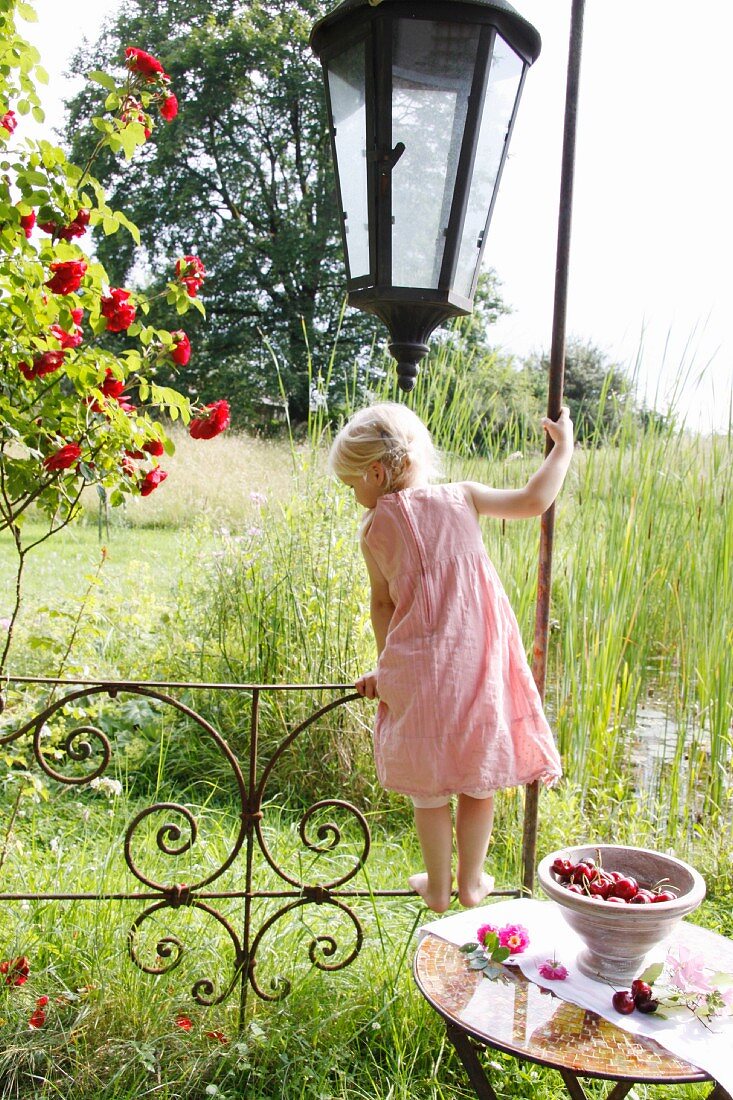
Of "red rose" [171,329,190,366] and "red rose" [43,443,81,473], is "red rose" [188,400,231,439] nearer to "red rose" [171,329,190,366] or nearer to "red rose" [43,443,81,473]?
"red rose" [171,329,190,366]

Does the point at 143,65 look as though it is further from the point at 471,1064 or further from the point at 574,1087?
the point at 574,1087

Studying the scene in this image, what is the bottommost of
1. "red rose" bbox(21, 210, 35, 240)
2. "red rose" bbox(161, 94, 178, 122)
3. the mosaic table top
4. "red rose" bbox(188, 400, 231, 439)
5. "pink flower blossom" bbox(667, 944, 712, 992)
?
the mosaic table top

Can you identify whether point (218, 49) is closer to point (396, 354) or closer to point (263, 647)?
point (263, 647)

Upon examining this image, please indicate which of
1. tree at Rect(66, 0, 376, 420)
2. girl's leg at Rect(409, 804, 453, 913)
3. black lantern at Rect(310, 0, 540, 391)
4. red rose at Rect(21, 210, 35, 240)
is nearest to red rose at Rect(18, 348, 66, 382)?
red rose at Rect(21, 210, 35, 240)

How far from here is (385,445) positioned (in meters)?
1.83

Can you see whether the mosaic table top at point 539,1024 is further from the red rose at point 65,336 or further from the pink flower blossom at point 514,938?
the red rose at point 65,336

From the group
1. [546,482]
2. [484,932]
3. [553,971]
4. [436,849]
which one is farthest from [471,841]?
[546,482]

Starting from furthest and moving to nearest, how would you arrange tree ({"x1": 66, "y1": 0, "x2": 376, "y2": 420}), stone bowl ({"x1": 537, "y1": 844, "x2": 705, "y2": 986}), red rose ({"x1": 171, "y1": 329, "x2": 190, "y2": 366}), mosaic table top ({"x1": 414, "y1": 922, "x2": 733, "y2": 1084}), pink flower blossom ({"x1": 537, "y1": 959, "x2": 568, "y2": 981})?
tree ({"x1": 66, "y1": 0, "x2": 376, "y2": 420}) → red rose ({"x1": 171, "y1": 329, "x2": 190, "y2": 366}) → pink flower blossom ({"x1": 537, "y1": 959, "x2": 568, "y2": 981}) → stone bowl ({"x1": 537, "y1": 844, "x2": 705, "y2": 986}) → mosaic table top ({"x1": 414, "y1": 922, "x2": 733, "y2": 1084})

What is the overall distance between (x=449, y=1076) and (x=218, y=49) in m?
19.2

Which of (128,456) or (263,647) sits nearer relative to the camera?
(128,456)

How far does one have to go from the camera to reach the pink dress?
179 centimetres

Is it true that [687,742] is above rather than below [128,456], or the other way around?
below

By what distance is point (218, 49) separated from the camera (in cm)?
1758

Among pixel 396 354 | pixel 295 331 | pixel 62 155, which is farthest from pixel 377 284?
pixel 295 331
